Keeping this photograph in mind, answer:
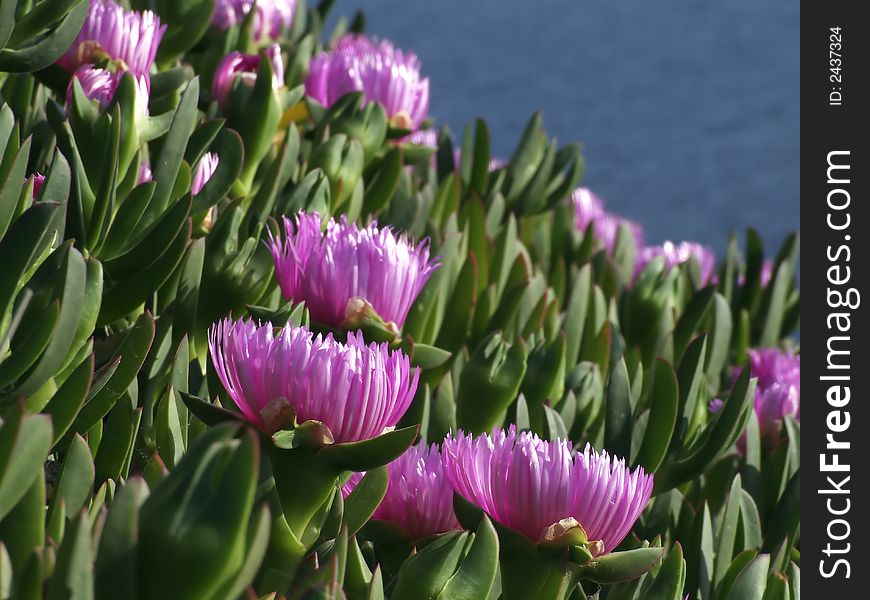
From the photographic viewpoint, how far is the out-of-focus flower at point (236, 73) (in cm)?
91

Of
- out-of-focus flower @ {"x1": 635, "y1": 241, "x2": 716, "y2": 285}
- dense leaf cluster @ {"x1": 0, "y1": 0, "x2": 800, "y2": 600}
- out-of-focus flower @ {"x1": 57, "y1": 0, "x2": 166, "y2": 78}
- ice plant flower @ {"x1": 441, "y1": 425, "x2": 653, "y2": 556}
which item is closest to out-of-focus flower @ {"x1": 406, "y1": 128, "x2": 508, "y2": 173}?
dense leaf cluster @ {"x1": 0, "y1": 0, "x2": 800, "y2": 600}

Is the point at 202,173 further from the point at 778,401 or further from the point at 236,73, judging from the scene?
the point at 778,401

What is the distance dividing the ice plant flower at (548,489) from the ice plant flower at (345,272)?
13cm

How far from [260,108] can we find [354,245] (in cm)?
24

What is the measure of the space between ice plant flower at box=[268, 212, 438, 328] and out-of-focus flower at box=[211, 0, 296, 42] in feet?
1.57

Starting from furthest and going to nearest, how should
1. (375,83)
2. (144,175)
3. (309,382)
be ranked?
(375,83)
(144,175)
(309,382)

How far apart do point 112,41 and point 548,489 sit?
18.0 inches

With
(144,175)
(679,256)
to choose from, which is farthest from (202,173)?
(679,256)

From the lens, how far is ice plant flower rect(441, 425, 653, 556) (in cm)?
55

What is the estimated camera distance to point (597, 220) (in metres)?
1.42

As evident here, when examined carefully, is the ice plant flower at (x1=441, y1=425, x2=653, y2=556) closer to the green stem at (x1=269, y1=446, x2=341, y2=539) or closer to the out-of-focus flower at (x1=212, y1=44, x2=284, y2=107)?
the green stem at (x1=269, y1=446, x2=341, y2=539)

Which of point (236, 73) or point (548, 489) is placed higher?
point (236, 73)

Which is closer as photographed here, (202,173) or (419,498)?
(419,498)

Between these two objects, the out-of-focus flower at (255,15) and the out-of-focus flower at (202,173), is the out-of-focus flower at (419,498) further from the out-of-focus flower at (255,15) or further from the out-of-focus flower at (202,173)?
the out-of-focus flower at (255,15)
